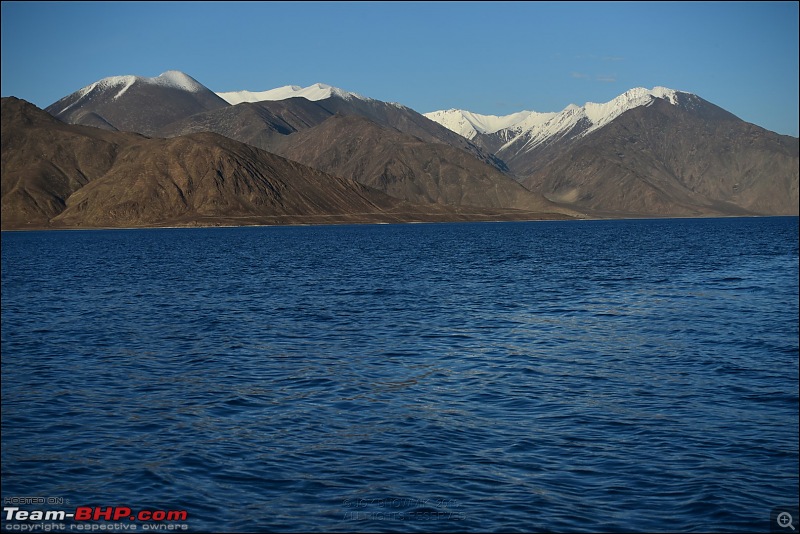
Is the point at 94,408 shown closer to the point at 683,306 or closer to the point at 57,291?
the point at 683,306

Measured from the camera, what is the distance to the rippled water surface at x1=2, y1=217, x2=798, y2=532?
17109 mm

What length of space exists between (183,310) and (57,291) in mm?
19054

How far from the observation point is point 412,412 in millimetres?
24188

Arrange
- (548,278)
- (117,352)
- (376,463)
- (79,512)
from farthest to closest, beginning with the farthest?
(548,278) → (117,352) → (376,463) → (79,512)

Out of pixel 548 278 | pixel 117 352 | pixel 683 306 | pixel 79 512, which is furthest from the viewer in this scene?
pixel 548 278

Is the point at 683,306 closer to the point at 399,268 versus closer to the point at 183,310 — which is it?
the point at 183,310

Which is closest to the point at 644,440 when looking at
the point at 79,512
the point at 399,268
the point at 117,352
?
the point at 79,512

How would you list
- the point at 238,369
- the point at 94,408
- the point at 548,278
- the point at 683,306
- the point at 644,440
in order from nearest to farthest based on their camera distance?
the point at 644,440
the point at 94,408
the point at 238,369
the point at 683,306
the point at 548,278

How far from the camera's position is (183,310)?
51531 mm

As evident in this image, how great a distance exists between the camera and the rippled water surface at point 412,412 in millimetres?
17109

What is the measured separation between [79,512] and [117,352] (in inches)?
767

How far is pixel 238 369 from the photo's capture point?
102 feet

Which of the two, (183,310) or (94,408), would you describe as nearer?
(94,408)

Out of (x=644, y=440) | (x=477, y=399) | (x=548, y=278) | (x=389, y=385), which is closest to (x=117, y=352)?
(x=389, y=385)
